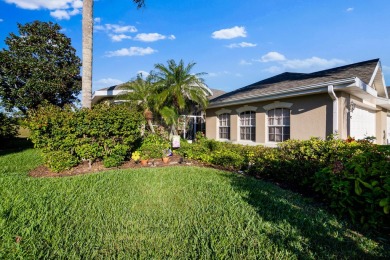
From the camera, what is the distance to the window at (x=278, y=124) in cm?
1034

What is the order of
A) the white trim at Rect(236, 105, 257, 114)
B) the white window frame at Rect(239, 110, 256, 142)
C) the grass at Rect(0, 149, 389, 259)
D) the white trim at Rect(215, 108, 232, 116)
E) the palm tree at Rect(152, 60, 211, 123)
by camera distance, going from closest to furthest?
the grass at Rect(0, 149, 389, 259)
the white trim at Rect(236, 105, 257, 114)
the white window frame at Rect(239, 110, 256, 142)
the palm tree at Rect(152, 60, 211, 123)
the white trim at Rect(215, 108, 232, 116)

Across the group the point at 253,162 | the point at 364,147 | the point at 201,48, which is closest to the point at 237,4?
the point at 201,48

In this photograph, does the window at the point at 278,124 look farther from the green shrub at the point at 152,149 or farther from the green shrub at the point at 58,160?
the green shrub at the point at 58,160

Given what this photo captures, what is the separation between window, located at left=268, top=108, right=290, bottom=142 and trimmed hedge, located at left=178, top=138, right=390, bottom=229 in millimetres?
3499

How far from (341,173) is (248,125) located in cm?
824

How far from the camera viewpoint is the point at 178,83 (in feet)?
41.0

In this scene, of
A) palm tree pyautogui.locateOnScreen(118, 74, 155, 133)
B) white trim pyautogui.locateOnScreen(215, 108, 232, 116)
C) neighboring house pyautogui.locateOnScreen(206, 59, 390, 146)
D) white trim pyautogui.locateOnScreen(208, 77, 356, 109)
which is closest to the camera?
white trim pyautogui.locateOnScreen(208, 77, 356, 109)

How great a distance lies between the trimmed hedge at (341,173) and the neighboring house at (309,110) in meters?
2.08

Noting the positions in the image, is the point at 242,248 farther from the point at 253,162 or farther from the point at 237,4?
the point at 237,4

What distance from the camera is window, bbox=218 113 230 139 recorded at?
13.8 meters

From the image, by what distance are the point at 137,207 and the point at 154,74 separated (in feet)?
33.4

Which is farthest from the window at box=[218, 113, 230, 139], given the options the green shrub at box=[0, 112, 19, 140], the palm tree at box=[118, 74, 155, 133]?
the green shrub at box=[0, 112, 19, 140]

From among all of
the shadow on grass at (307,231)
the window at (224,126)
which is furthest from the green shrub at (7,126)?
the shadow on grass at (307,231)

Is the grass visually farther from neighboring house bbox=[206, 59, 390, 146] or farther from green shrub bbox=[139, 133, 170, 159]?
neighboring house bbox=[206, 59, 390, 146]
